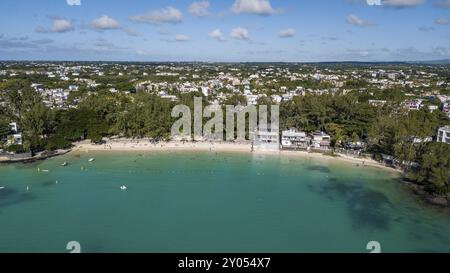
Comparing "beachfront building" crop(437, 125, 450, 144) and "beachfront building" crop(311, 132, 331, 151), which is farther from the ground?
"beachfront building" crop(437, 125, 450, 144)

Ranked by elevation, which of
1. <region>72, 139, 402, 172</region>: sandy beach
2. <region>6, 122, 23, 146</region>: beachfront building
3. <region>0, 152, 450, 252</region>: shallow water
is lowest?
<region>0, 152, 450, 252</region>: shallow water

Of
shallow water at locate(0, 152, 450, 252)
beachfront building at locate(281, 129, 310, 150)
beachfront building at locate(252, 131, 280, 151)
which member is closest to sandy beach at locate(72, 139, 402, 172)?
beachfront building at locate(252, 131, 280, 151)

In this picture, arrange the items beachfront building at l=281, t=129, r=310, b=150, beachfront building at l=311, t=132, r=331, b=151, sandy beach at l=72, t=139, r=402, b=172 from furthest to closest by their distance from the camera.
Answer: beachfront building at l=281, t=129, r=310, b=150 → beachfront building at l=311, t=132, r=331, b=151 → sandy beach at l=72, t=139, r=402, b=172

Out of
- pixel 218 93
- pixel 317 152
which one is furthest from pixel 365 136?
pixel 218 93

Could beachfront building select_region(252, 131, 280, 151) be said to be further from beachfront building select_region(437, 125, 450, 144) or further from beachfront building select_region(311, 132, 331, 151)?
beachfront building select_region(437, 125, 450, 144)

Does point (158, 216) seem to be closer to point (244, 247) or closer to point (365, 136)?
point (244, 247)

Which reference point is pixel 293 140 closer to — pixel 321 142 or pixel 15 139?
pixel 321 142
